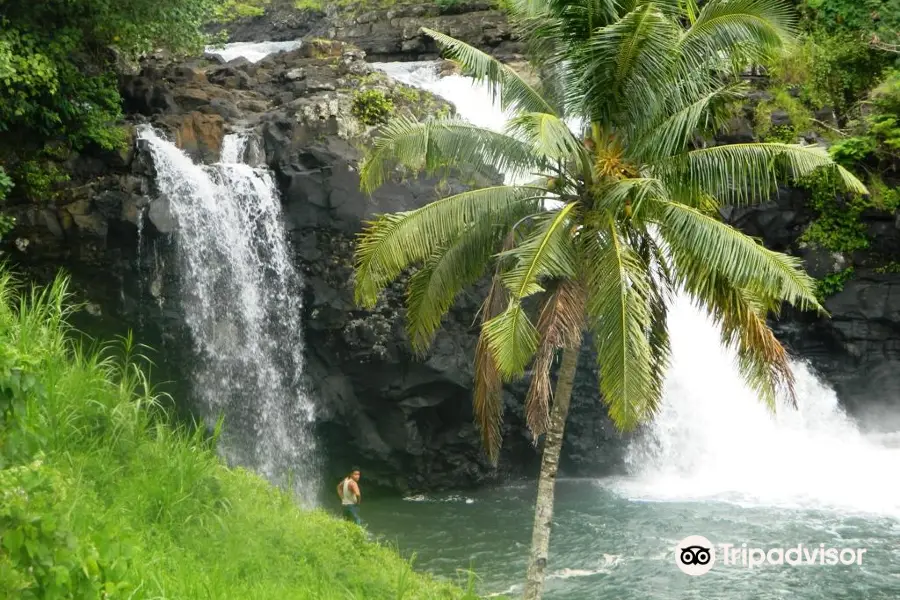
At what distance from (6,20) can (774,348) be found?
15.0 metres

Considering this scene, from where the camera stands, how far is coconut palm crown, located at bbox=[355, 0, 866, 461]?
10.0 m

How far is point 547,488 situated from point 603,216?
3493mm

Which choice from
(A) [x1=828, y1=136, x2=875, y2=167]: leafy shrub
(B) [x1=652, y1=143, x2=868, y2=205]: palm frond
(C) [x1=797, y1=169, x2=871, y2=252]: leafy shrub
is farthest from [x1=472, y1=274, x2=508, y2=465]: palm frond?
(A) [x1=828, y1=136, x2=875, y2=167]: leafy shrub

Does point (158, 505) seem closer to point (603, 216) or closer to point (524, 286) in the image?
point (524, 286)

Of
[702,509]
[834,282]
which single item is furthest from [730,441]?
[834,282]

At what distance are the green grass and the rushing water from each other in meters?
4.85

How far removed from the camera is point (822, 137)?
22.2m

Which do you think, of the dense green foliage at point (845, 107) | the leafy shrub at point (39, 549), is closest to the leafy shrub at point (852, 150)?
the dense green foliage at point (845, 107)

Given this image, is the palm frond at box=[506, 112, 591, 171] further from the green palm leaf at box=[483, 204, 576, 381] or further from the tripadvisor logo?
the tripadvisor logo

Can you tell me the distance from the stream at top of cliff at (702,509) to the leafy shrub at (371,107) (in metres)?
3.51

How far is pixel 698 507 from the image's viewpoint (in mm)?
17453

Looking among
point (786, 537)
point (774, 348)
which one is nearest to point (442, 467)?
point (786, 537)

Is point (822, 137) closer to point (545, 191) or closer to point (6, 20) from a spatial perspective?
point (545, 191)

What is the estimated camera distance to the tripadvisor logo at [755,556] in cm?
1409
